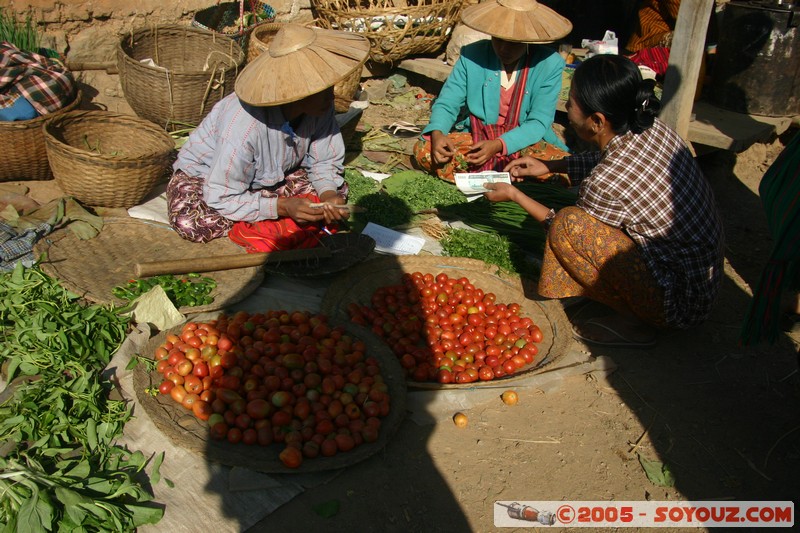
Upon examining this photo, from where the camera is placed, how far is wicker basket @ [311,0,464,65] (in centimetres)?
598

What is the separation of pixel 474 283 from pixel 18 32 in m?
3.92

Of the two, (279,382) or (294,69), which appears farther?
(294,69)

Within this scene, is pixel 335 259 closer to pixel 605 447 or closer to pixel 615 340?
pixel 615 340

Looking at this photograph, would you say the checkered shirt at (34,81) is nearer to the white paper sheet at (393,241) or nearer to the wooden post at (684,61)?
the white paper sheet at (393,241)

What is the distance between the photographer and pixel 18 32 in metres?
4.76

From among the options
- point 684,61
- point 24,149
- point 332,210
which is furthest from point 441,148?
point 24,149

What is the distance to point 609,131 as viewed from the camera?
3.01 meters

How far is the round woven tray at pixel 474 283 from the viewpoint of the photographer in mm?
3131

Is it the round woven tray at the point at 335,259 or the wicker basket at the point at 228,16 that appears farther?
the wicker basket at the point at 228,16

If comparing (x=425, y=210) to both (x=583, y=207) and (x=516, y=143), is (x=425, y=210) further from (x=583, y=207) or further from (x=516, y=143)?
(x=583, y=207)

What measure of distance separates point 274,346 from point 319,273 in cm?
69

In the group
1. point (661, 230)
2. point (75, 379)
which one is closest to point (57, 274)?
point (75, 379)

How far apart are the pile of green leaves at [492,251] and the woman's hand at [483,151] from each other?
54 centimetres

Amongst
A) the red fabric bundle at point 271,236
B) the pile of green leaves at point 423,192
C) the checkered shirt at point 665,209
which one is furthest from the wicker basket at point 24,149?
the checkered shirt at point 665,209
